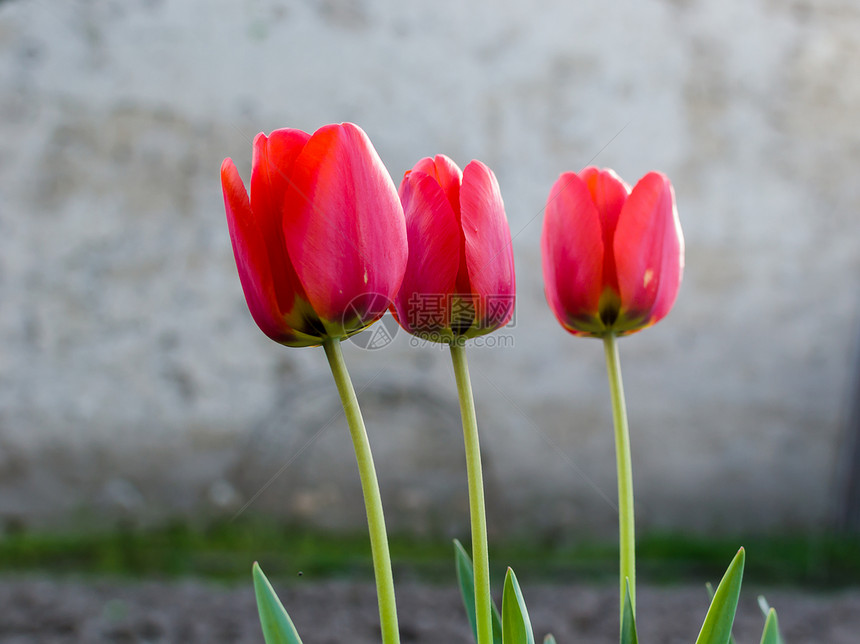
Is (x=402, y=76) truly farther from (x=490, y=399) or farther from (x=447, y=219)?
(x=447, y=219)

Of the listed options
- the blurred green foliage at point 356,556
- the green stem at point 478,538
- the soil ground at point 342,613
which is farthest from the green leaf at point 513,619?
the blurred green foliage at point 356,556

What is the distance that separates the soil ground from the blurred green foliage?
3.0 inches

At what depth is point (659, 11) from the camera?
1939 mm

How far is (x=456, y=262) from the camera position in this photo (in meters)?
0.34

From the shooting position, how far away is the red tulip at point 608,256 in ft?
1.35

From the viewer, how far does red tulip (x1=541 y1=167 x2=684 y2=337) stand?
411 mm

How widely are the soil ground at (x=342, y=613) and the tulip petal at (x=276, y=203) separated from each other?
4.03 feet

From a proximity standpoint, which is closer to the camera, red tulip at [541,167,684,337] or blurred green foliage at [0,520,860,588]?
red tulip at [541,167,684,337]

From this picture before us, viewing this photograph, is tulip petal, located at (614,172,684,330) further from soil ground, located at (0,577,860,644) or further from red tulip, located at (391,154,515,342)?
soil ground, located at (0,577,860,644)

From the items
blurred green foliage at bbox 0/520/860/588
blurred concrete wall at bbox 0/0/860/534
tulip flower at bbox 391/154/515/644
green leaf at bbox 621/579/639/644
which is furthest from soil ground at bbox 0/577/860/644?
tulip flower at bbox 391/154/515/644

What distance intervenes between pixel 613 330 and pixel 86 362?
1.75 metres

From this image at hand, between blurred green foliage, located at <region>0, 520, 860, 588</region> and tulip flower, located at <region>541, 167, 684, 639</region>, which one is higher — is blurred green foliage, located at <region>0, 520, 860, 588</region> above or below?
below

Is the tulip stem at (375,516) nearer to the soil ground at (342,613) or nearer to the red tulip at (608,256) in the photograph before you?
the red tulip at (608,256)

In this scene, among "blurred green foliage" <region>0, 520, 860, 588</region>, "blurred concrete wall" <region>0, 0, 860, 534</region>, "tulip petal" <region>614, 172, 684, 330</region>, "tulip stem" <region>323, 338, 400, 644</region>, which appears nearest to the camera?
"tulip stem" <region>323, 338, 400, 644</region>
